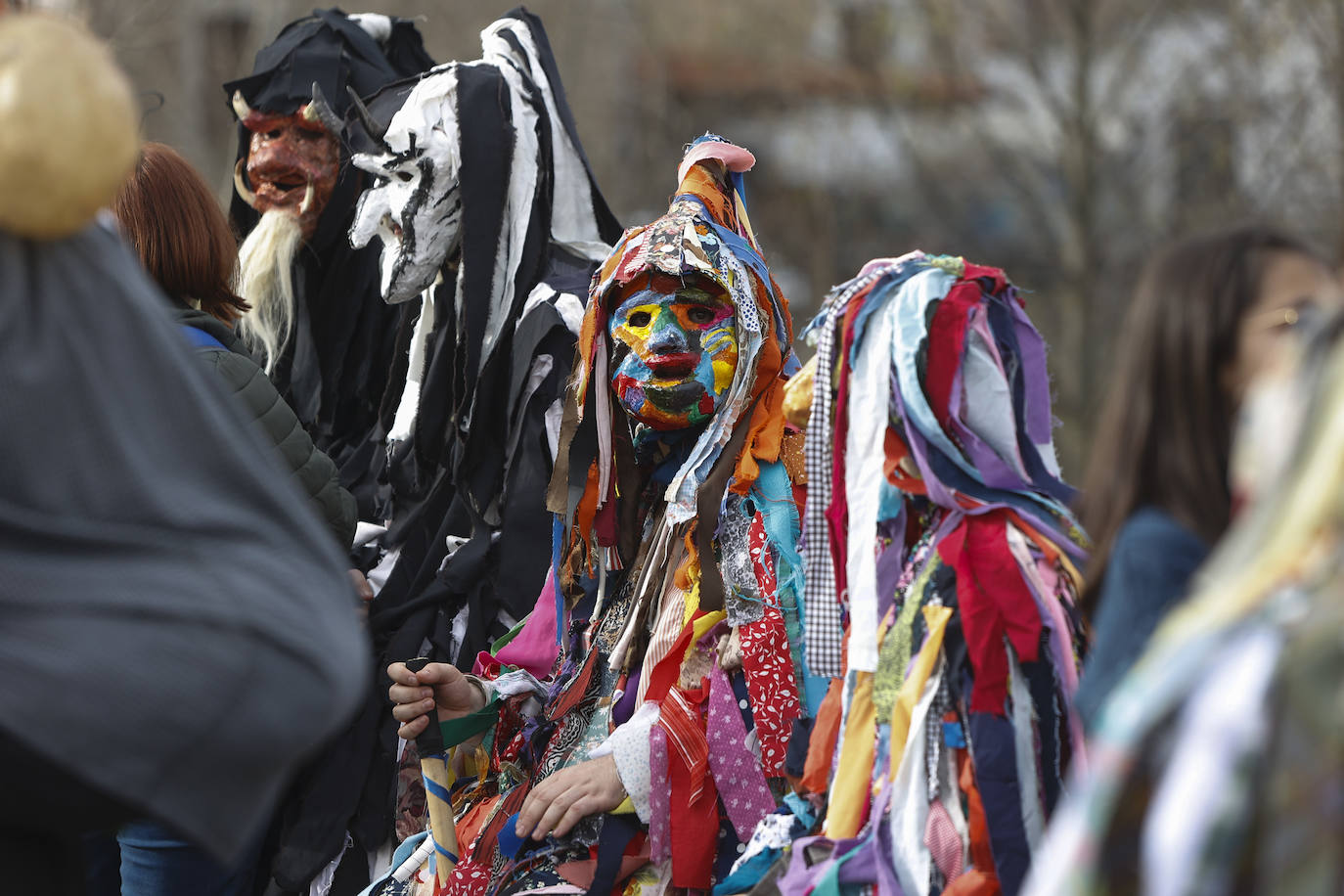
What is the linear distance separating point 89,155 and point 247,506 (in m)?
0.34

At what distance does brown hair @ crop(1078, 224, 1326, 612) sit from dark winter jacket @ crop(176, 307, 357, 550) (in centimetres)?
177

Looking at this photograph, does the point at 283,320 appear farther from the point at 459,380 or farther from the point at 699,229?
the point at 699,229

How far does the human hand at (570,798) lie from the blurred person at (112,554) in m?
1.67

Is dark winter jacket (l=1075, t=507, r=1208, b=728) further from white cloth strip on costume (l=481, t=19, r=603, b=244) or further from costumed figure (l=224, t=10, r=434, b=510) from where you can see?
costumed figure (l=224, t=10, r=434, b=510)

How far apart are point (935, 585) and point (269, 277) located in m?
2.63

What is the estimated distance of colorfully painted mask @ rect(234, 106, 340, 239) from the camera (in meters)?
4.23

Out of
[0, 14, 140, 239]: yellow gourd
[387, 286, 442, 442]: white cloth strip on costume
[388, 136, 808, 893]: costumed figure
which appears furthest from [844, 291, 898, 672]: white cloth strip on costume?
[387, 286, 442, 442]: white cloth strip on costume

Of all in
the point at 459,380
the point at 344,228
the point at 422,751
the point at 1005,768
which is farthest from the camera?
the point at 344,228

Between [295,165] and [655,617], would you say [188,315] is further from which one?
[295,165]

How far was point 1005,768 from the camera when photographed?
2170 mm

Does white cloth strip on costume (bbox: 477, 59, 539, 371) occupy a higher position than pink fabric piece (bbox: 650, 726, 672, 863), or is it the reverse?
white cloth strip on costume (bbox: 477, 59, 539, 371)

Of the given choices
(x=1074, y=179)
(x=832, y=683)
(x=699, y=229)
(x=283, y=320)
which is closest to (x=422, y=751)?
(x=832, y=683)

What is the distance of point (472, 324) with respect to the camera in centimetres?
369

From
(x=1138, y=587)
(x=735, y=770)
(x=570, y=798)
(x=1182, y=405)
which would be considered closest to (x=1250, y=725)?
(x=1138, y=587)
